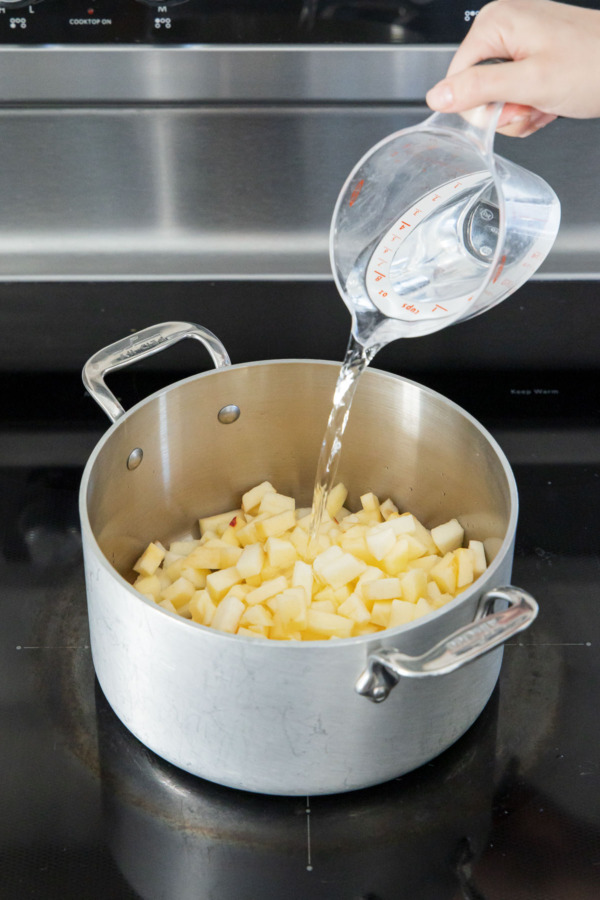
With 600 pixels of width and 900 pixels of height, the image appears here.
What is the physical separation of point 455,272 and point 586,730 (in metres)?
0.42

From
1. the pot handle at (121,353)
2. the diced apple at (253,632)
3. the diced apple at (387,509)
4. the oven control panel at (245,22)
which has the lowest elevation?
the diced apple at (387,509)

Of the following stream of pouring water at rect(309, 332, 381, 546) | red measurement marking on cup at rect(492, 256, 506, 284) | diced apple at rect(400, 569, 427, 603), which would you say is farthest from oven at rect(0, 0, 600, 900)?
red measurement marking on cup at rect(492, 256, 506, 284)

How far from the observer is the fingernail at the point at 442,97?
70cm

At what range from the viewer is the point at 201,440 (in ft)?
3.24

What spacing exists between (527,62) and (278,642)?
1.56 feet

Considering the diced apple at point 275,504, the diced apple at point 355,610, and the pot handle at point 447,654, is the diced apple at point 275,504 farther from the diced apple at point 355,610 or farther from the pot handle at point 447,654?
the pot handle at point 447,654

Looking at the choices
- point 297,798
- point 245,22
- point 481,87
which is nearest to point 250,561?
point 297,798

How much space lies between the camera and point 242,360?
1.18 meters

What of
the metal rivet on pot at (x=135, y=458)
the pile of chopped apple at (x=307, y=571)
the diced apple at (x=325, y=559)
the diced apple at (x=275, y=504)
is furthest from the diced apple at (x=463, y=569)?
the metal rivet on pot at (x=135, y=458)

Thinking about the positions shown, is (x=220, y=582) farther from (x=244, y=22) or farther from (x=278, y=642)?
(x=244, y=22)

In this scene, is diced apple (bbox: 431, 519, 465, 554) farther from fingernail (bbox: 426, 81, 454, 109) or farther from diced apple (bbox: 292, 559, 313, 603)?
fingernail (bbox: 426, 81, 454, 109)

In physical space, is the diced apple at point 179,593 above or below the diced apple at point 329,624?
below

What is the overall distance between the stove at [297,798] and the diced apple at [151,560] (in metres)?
0.06

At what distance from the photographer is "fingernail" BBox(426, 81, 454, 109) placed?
2.29 feet
